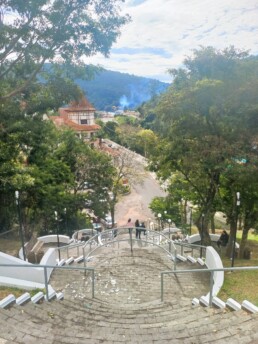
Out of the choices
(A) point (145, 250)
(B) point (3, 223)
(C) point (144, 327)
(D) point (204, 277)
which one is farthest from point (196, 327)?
(B) point (3, 223)

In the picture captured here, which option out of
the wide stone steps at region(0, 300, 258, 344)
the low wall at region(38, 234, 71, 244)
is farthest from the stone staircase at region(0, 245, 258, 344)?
the low wall at region(38, 234, 71, 244)

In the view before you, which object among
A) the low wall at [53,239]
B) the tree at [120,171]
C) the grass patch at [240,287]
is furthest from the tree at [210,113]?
the tree at [120,171]

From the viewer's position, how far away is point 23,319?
6.25m

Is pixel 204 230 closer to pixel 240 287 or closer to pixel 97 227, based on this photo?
pixel 240 287

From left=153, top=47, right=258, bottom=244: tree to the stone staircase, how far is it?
4.64 m

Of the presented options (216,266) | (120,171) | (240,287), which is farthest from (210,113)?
(120,171)

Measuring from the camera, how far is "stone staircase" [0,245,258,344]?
18.3ft

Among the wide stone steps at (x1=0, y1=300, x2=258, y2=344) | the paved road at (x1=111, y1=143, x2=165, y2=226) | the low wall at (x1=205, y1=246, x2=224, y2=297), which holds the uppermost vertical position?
the wide stone steps at (x1=0, y1=300, x2=258, y2=344)

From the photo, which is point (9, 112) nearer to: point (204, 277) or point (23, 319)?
point (23, 319)

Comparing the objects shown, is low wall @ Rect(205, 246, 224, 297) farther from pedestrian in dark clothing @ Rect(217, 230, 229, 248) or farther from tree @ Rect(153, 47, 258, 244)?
pedestrian in dark clothing @ Rect(217, 230, 229, 248)

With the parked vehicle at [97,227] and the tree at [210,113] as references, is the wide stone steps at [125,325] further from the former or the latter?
the parked vehicle at [97,227]

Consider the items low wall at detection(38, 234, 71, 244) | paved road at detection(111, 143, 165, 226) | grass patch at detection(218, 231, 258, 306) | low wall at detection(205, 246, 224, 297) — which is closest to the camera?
grass patch at detection(218, 231, 258, 306)

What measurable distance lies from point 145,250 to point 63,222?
39.0ft

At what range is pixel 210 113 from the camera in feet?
43.3
